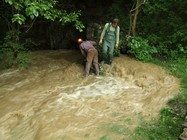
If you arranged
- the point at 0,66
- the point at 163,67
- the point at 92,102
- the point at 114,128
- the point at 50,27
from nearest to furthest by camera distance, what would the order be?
the point at 114,128 → the point at 92,102 → the point at 163,67 → the point at 0,66 → the point at 50,27

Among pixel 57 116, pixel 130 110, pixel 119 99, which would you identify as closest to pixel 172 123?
pixel 130 110

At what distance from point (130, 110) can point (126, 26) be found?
5624 millimetres

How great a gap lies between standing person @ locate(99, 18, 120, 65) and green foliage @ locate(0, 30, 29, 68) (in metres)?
3.08

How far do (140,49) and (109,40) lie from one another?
151 cm

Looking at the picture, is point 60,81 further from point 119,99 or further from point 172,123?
point 172,123

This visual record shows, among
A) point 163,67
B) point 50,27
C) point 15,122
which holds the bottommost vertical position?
point 15,122

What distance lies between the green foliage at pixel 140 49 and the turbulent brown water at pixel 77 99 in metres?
0.36

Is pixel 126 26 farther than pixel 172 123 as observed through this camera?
Yes

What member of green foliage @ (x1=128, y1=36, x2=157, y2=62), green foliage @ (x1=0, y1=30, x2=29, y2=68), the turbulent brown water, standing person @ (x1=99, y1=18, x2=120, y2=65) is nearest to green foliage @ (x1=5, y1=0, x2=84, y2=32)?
standing person @ (x1=99, y1=18, x2=120, y2=65)

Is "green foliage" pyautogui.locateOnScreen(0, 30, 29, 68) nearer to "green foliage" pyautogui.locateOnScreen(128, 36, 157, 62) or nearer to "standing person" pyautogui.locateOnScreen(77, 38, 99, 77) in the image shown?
"standing person" pyautogui.locateOnScreen(77, 38, 99, 77)

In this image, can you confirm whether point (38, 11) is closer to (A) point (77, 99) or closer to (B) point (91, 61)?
(B) point (91, 61)

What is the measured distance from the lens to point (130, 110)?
7.91 m

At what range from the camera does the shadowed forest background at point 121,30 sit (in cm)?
1084

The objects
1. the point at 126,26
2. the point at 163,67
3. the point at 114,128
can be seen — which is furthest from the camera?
the point at 126,26
